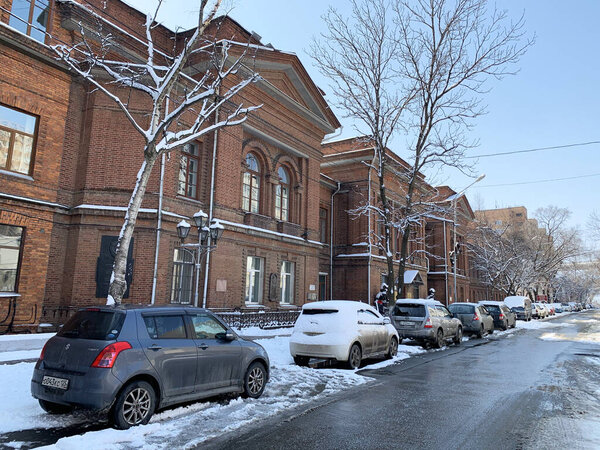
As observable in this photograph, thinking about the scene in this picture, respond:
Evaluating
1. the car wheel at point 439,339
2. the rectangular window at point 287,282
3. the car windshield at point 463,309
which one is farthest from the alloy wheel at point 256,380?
the car windshield at point 463,309

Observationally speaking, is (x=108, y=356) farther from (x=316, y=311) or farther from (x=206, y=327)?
(x=316, y=311)

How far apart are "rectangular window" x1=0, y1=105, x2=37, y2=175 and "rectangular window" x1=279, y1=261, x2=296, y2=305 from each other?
491 inches

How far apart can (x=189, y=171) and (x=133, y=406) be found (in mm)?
13773

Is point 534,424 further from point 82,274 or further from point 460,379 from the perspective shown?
point 82,274

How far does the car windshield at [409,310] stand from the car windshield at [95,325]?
11.9 meters

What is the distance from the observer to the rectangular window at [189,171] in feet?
59.1

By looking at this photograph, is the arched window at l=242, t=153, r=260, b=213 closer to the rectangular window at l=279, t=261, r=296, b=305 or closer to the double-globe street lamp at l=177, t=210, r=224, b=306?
the rectangular window at l=279, t=261, r=296, b=305

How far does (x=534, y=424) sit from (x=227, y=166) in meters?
15.3

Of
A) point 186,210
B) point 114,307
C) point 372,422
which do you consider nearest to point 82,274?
point 186,210

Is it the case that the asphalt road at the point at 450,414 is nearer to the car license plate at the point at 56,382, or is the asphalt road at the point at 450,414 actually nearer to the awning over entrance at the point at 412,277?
the car license plate at the point at 56,382

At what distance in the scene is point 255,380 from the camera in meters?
7.71

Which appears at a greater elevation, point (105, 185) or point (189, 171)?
point (189, 171)

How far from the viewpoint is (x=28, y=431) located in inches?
218

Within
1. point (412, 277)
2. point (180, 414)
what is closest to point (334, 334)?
point (180, 414)
